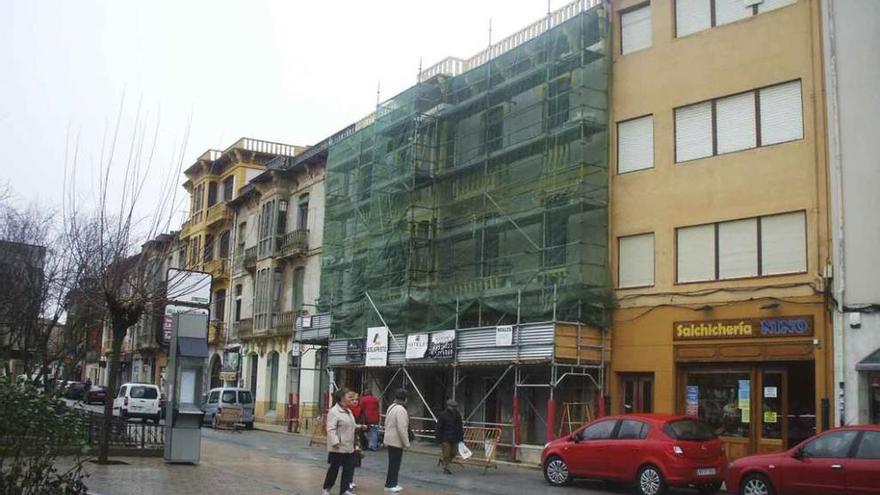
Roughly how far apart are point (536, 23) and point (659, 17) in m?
4.72

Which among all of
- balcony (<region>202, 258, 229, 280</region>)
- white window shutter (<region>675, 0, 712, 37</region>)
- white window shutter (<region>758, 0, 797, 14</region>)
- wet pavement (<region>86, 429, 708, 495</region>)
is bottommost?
wet pavement (<region>86, 429, 708, 495</region>)

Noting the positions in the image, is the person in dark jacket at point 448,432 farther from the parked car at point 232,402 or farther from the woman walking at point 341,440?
the parked car at point 232,402

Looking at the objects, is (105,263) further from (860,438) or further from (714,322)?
(860,438)

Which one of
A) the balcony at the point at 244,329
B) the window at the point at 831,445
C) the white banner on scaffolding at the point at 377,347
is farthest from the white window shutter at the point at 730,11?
the balcony at the point at 244,329

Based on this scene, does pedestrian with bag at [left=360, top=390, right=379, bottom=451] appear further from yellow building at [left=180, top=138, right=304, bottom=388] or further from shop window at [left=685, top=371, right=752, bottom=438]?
yellow building at [left=180, top=138, right=304, bottom=388]

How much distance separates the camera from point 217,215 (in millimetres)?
54719

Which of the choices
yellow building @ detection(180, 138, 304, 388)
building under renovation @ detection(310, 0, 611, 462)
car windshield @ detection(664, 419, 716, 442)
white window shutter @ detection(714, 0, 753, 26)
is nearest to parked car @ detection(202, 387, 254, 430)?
building under renovation @ detection(310, 0, 611, 462)

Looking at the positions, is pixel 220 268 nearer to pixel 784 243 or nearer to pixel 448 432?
pixel 448 432

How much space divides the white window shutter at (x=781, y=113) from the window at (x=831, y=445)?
8451mm

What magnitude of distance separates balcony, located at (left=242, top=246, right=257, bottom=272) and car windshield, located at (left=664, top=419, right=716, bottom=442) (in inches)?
1316

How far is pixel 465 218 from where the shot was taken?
2986cm

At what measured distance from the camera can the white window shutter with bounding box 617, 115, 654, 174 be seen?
24625 millimetres

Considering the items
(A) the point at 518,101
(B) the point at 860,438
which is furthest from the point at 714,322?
(A) the point at 518,101

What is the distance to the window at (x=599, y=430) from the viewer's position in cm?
1875
